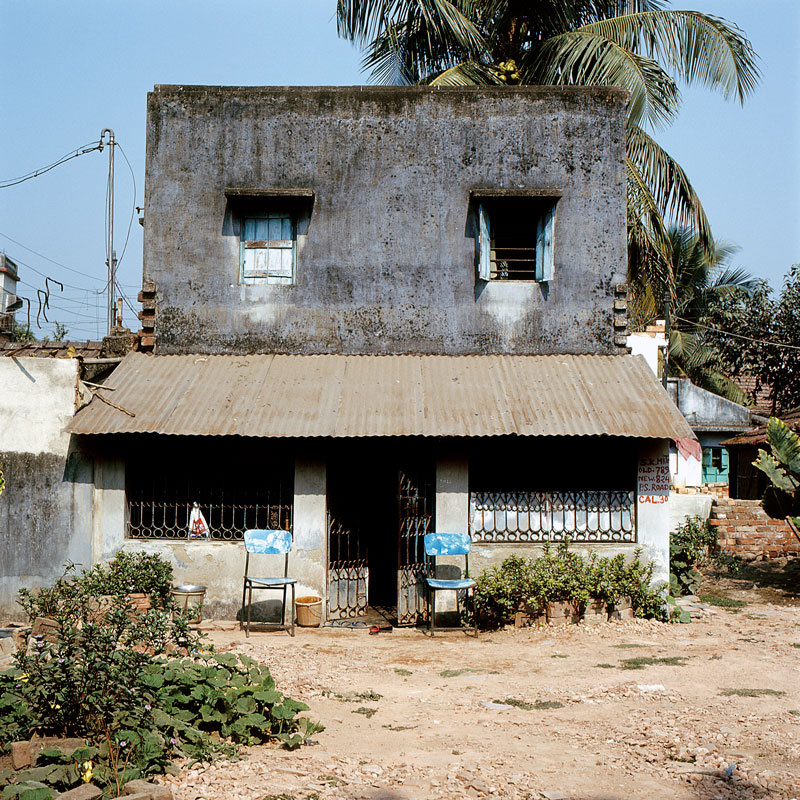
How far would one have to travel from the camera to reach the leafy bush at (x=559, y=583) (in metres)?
10.5

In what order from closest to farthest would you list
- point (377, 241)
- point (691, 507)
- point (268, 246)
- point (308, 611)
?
point (308, 611) < point (377, 241) < point (268, 246) < point (691, 507)

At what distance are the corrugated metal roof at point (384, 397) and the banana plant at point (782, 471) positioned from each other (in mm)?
3005

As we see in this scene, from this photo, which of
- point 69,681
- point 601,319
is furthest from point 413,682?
point 601,319

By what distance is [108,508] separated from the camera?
36.6 feet

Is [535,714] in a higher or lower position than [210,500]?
lower

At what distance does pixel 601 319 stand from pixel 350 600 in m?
5.24

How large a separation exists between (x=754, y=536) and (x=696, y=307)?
13.9 meters

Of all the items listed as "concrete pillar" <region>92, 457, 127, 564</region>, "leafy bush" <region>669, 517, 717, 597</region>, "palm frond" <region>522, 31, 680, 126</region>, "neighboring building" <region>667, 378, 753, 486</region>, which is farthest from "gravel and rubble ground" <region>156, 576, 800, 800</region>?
"neighboring building" <region>667, 378, 753, 486</region>

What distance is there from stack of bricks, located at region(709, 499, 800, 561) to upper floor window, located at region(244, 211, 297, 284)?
9669 millimetres

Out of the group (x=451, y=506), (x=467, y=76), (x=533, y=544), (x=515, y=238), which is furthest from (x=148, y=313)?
(x=467, y=76)

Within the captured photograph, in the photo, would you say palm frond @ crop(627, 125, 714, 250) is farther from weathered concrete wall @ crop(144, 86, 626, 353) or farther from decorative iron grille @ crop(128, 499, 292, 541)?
decorative iron grille @ crop(128, 499, 292, 541)

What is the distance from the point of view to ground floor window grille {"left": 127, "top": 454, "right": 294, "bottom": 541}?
36.9 feet

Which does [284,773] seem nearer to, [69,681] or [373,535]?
[69,681]

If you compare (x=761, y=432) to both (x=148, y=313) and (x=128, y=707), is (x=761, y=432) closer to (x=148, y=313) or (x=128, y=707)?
(x=148, y=313)
